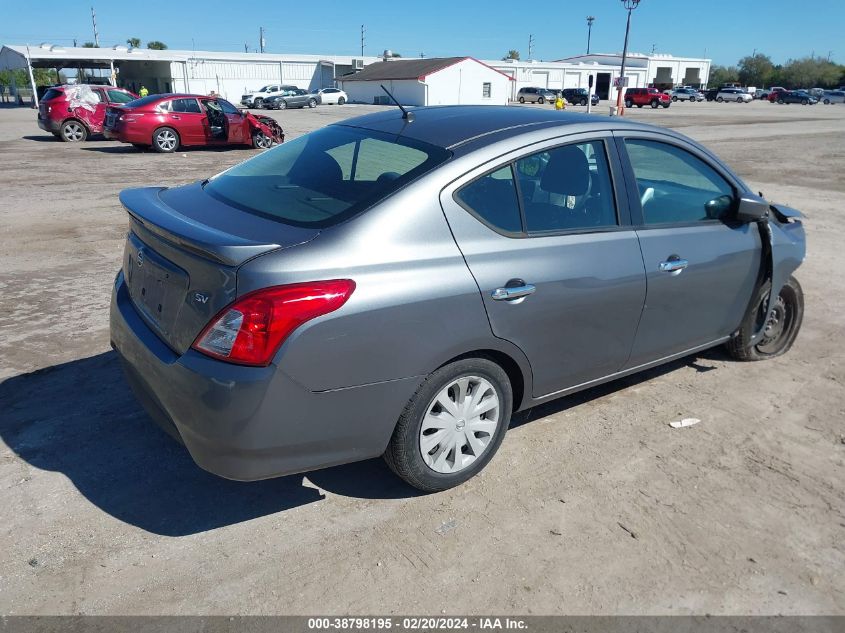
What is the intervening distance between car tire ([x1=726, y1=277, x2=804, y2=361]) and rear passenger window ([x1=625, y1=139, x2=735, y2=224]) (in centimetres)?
97

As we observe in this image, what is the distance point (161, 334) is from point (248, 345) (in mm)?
616

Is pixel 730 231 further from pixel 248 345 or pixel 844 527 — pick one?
pixel 248 345

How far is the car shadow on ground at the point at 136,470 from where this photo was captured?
3.12m

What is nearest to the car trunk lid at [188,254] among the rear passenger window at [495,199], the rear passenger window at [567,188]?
the rear passenger window at [495,199]

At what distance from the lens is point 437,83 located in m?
59.3

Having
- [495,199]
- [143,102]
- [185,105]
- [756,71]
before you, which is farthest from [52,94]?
[756,71]

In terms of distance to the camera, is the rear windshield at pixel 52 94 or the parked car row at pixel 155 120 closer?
the parked car row at pixel 155 120

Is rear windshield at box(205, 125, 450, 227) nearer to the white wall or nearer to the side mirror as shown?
the side mirror

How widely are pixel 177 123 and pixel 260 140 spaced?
7.85 ft

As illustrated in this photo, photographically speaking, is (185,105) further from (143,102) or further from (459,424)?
(459,424)

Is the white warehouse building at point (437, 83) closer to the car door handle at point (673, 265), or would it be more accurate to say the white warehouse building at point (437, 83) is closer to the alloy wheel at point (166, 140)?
the alloy wheel at point (166, 140)

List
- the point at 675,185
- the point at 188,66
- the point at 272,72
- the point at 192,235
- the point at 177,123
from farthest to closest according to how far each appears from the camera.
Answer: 1. the point at 272,72
2. the point at 188,66
3. the point at 177,123
4. the point at 675,185
5. the point at 192,235

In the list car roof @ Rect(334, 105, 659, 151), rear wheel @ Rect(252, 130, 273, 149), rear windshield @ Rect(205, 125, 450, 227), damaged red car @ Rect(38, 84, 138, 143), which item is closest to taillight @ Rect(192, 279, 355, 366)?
rear windshield @ Rect(205, 125, 450, 227)

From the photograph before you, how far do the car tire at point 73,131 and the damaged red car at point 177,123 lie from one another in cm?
298
